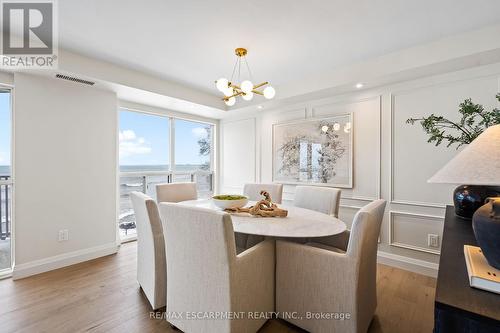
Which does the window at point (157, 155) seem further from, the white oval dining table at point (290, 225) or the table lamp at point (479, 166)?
the table lamp at point (479, 166)

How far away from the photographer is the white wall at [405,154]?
2.50m

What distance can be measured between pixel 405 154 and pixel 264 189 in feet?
5.68

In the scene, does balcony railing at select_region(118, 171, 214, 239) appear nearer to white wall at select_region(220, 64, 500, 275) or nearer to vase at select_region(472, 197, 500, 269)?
white wall at select_region(220, 64, 500, 275)

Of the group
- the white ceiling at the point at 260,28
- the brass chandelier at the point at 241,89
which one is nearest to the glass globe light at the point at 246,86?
the brass chandelier at the point at 241,89

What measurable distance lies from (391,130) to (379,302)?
188 cm

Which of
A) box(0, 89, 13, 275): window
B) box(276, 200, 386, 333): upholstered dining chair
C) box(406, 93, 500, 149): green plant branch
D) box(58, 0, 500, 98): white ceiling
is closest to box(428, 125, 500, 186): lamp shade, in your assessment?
box(276, 200, 386, 333): upholstered dining chair

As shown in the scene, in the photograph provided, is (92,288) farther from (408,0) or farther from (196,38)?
(408,0)

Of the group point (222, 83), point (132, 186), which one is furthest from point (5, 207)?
point (222, 83)

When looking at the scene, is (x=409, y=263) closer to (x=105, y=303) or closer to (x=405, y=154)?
(x=405, y=154)

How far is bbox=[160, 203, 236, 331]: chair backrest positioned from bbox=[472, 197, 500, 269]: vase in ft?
3.46

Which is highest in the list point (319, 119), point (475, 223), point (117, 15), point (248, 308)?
point (117, 15)

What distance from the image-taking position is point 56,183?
280cm

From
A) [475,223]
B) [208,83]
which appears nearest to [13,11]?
[208,83]

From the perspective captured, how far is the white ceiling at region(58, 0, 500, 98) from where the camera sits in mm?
1815
